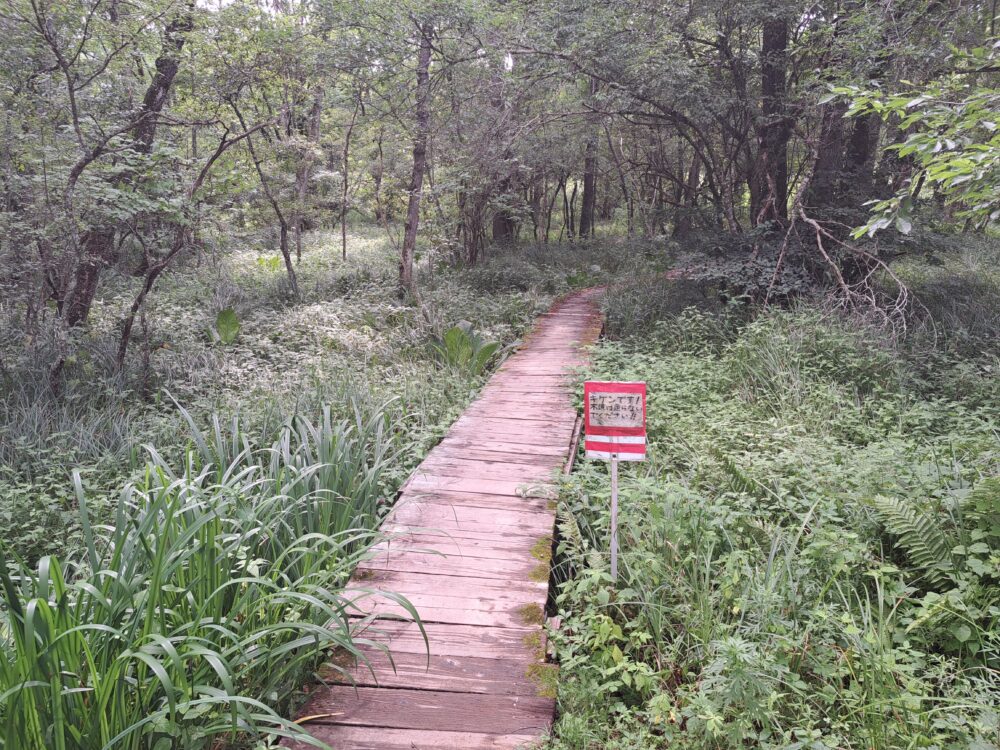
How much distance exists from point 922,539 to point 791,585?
81cm

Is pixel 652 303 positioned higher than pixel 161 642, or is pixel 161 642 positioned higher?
pixel 652 303

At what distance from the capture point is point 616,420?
322 cm

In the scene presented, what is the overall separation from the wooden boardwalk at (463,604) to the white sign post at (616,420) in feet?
2.27

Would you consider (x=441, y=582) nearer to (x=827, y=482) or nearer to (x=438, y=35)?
(x=827, y=482)

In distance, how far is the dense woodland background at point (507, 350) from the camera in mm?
2209

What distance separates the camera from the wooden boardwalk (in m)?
2.23

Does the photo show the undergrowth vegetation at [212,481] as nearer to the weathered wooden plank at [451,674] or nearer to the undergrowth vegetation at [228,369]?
the undergrowth vegetation at [228,369]

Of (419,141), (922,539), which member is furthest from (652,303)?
(922,539)

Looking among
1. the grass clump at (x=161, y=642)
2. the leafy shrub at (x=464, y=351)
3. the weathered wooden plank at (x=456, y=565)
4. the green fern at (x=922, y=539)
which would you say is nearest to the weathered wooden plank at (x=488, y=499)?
the weathered wooden plank at (x=456, y=565)

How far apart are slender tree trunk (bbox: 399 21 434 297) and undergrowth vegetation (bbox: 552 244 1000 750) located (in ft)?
23.9

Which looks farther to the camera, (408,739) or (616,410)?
(616,410)

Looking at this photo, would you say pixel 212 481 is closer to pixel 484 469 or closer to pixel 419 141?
pixel 484 469

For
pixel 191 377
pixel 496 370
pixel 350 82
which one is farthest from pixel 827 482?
pixel 350 82

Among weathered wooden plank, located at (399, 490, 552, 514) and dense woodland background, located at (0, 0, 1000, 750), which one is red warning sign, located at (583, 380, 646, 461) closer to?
dense woodland background, located at (0, 0, 1000, 750)
